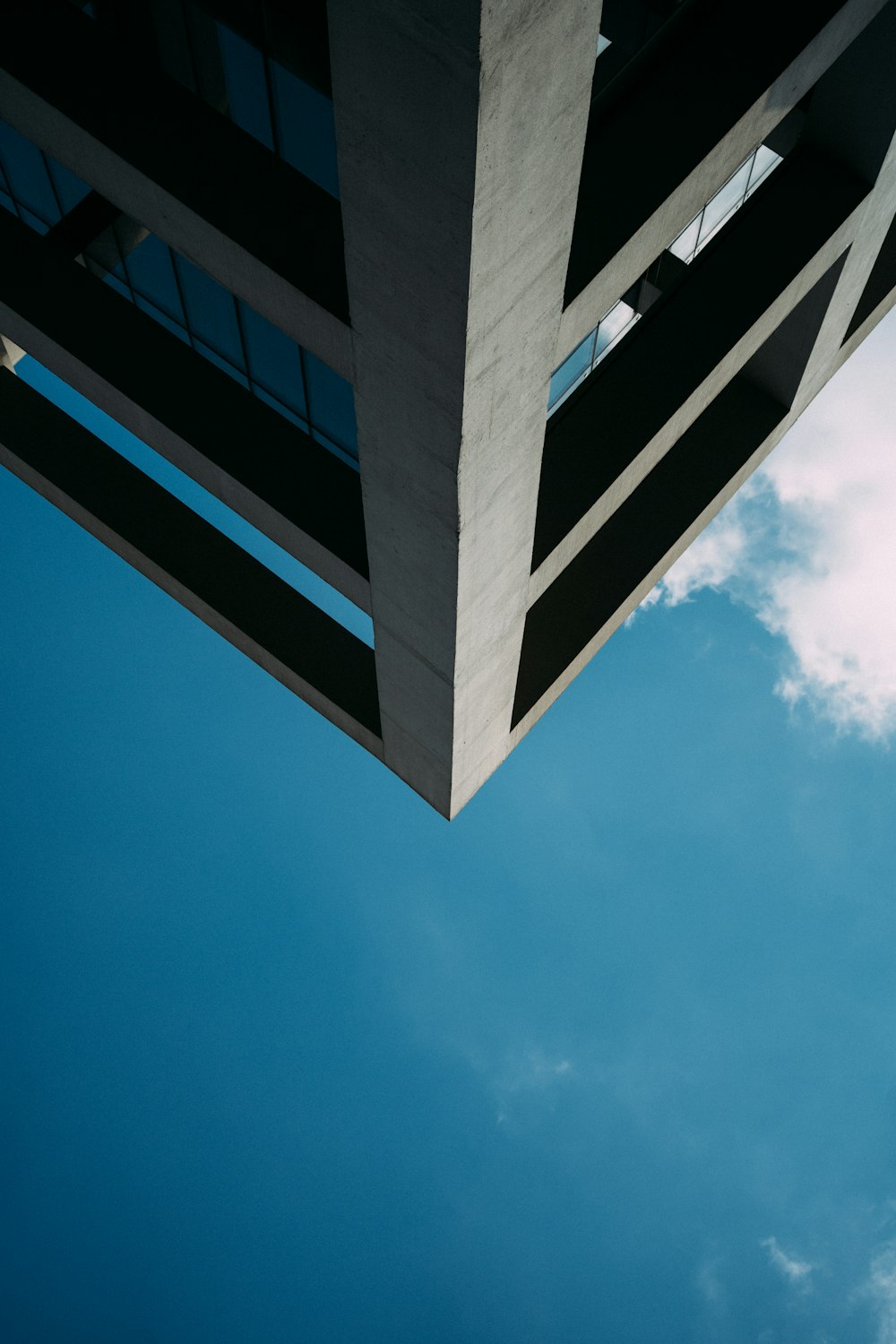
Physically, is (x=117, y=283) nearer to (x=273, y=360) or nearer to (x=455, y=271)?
(x=273, y=360)

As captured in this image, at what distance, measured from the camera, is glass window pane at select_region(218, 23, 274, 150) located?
16016 millimetres

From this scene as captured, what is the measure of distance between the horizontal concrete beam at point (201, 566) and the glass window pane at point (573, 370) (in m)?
7.11

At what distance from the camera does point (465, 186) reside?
10.1 m

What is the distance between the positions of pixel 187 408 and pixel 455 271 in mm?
9519

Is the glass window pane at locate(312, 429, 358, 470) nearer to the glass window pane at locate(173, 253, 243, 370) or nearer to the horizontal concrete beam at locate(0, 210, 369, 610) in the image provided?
the horizontal concrete beam at locate(0, 210, 369, 610)

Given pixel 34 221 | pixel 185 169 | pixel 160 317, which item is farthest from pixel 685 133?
pixel 34 221

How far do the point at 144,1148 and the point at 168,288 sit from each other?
224 feet

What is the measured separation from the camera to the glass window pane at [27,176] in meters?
20.3

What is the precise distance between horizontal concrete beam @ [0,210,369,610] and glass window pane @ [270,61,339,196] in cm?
438

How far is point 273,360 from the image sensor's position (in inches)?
766

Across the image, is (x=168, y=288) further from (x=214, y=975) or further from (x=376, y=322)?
(x=214, y=975)

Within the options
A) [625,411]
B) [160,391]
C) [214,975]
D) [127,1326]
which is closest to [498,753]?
[625,411]

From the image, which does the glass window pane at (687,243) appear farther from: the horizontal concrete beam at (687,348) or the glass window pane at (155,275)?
the glass window pane at (155,275)

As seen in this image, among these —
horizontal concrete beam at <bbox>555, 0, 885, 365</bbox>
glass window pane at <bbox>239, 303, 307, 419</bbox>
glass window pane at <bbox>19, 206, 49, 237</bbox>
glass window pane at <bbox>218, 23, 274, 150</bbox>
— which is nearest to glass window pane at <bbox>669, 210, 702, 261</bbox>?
horizontal concrete beam at <bbox>555, 0, 885, 365</bbox>
